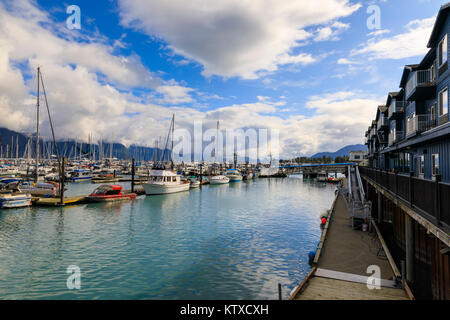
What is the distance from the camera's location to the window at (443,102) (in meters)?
17.9

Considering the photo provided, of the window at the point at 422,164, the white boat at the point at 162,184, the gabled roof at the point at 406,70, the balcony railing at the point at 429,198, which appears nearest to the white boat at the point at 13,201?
the white boat at the point at 162,184

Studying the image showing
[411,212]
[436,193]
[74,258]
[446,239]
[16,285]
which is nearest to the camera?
[446,239]

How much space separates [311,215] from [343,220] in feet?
37.3

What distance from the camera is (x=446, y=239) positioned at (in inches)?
270

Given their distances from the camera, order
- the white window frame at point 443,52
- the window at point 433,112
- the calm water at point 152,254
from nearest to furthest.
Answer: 1. the calm water at point 152,254
2. the white window frame at point 443,52
3. the window at point 433,112

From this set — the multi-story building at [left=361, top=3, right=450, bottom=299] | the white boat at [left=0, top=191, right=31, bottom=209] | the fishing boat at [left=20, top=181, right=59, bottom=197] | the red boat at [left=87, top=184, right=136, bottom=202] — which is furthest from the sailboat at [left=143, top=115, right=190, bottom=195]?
the multi-story building at [left=361, top=3, right=450, bottom=299]

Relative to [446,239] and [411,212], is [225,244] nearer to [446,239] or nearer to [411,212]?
[411,212]

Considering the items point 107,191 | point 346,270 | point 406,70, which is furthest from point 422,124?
point 107,191

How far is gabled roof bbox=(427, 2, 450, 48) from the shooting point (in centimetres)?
1695

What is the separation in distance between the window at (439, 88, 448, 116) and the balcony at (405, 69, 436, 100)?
160cm

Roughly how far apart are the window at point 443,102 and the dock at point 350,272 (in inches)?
433

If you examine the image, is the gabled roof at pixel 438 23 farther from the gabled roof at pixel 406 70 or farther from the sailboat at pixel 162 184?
the sailboat at pixel 162 184
